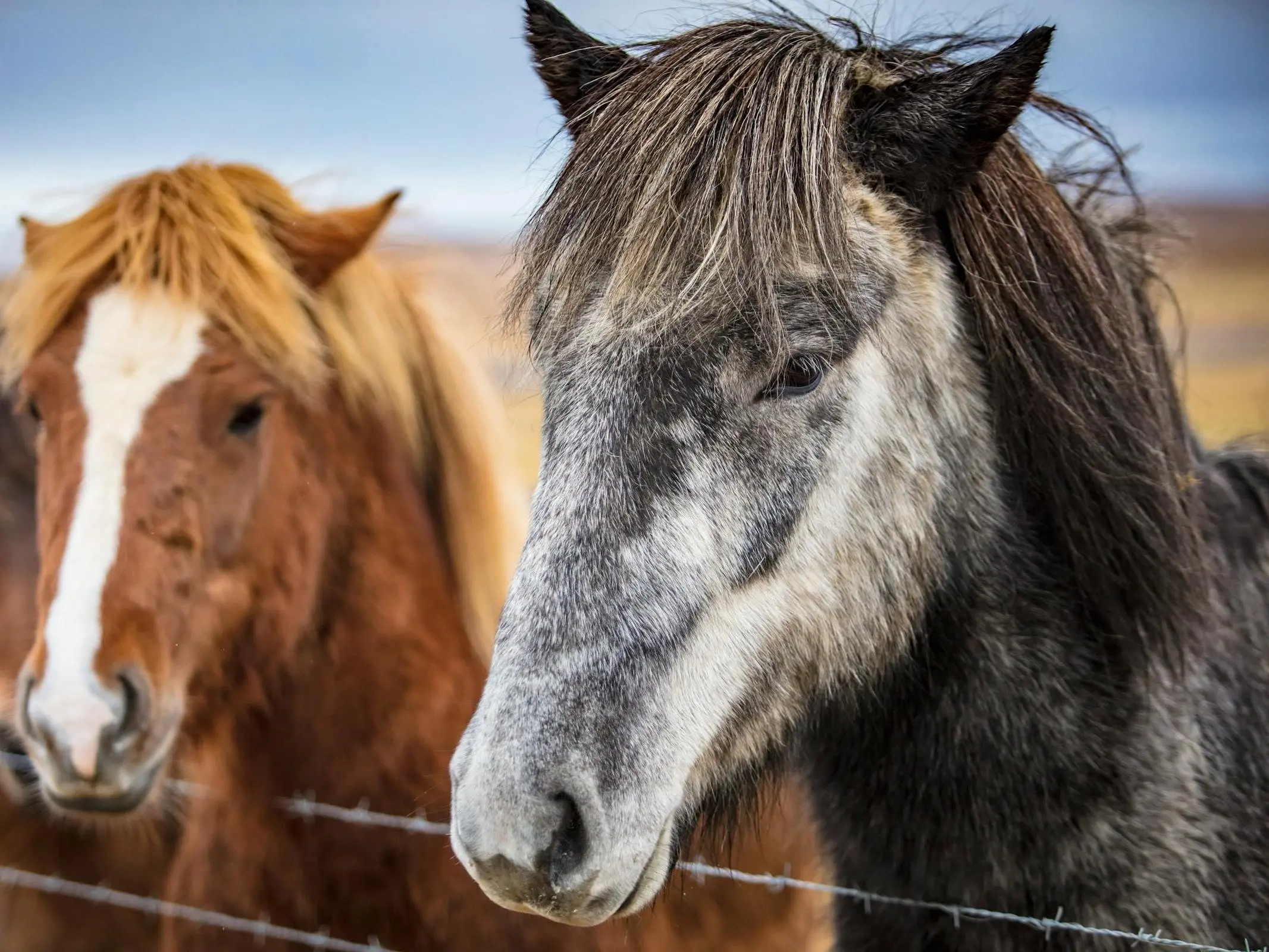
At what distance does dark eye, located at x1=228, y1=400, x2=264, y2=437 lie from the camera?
7.64 ft

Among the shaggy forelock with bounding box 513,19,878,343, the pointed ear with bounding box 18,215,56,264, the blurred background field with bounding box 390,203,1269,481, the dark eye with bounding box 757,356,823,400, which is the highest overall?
the shaggy forelock with bounding box 513,19,878,343

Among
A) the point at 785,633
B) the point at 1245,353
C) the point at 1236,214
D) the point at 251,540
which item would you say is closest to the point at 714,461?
the point at 785,633

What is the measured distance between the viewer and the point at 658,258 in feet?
4.97

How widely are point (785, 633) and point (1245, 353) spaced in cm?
1575

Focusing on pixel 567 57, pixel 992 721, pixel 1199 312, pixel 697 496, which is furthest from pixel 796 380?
pixel 1199 312

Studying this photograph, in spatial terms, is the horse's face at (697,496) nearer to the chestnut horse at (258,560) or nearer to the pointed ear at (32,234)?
the chestnut horse at (258,560)

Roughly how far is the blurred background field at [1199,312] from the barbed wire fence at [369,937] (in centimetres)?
98

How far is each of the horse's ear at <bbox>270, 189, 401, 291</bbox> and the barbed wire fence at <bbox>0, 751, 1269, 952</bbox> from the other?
130 centimetres

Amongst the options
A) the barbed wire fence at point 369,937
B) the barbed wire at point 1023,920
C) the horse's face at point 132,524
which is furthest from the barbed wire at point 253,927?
the barbed wire at point 1023,920

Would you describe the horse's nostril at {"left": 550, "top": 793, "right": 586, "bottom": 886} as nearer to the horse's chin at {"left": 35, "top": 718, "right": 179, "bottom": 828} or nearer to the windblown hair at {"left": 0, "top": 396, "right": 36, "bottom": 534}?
the horse's chin at {"left": 35, "top": 718, "right": 179, "bottom": 828}

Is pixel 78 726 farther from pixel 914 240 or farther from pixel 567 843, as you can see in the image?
pixel 914 240

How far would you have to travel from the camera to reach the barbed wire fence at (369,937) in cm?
158

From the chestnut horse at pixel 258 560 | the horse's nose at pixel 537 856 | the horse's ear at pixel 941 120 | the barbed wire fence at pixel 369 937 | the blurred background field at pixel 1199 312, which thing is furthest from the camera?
the blurred background field at pixel 1199 312

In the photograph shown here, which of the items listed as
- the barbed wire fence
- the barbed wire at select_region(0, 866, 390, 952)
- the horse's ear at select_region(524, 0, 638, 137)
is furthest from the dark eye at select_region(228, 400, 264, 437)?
the barbed wire at select_region(0, 866, 390, 952)
